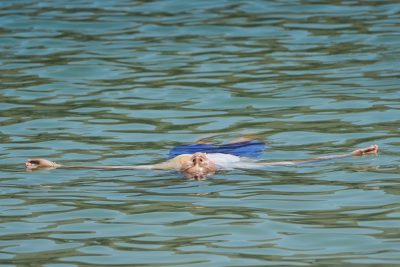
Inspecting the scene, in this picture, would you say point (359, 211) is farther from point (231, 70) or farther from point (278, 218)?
point (231, 70)

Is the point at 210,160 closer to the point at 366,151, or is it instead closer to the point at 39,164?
the point at 366,151

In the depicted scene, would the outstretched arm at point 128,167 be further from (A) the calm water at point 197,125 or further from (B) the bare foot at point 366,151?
(B) the bare foot at point 366,151

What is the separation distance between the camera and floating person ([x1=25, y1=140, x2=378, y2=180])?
814 centimetres

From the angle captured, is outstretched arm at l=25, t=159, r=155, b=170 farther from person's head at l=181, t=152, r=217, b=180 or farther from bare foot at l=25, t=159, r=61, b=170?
person's head at l=181, t=152, r=217, b=180

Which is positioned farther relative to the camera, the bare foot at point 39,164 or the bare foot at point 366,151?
the bare foot at point 39,164

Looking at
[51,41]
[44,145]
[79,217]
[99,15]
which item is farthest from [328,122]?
[99,15]

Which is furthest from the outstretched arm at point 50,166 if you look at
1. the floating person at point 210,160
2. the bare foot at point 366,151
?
the bare foot at point 366,151

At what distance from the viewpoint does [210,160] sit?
8.27m

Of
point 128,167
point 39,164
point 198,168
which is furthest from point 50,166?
point 198,168

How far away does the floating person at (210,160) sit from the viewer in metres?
8.14

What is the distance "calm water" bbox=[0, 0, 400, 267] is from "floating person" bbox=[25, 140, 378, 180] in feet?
0.25

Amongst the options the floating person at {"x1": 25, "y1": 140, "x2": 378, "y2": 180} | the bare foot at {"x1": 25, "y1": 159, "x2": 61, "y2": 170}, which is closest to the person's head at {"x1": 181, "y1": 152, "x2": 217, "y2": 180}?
the floating person at {"x1": 25, "y1": 140, "x2": 378, "y2": 180}

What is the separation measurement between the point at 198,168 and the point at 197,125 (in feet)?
5.71

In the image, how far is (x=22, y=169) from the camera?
8594mm
